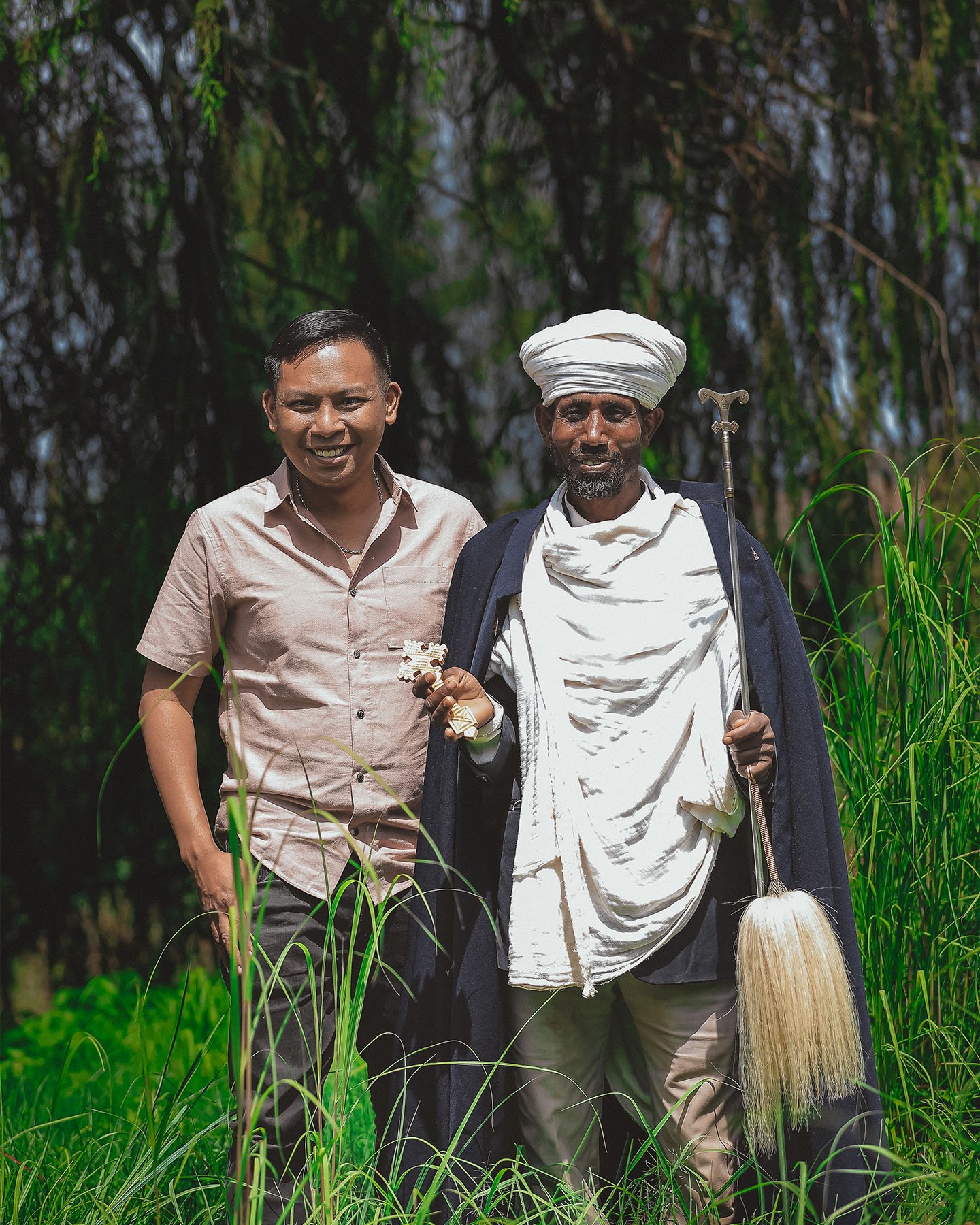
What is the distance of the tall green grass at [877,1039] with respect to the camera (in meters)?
2.01

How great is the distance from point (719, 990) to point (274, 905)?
31.1 inches

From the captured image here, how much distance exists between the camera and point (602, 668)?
225 cm

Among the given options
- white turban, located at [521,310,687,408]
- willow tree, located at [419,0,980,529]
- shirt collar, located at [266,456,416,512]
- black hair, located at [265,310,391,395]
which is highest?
willow tree, located at [419,0,980,529]

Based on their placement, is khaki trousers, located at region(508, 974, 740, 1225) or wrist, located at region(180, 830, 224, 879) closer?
khaki trousers, located at region(508, 974, 740, 1225)

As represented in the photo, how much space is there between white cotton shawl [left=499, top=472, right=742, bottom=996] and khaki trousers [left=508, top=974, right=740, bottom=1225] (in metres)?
0.12

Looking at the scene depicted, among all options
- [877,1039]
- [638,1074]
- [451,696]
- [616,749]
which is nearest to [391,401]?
[451,696]

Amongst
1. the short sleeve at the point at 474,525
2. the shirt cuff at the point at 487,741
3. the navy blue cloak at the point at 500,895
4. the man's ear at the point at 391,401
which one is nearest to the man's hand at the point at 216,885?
the navy blue cloak at the point at 500,895

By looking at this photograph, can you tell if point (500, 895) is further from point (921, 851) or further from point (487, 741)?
point (921, 851)

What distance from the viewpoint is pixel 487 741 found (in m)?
2.25

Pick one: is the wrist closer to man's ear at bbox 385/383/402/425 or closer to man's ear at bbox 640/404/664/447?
man's ear at bbox 385/383/402/425

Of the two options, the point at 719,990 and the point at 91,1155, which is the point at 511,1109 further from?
the point at 91,1155

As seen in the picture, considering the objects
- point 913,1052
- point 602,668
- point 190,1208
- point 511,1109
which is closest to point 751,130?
point 602,668

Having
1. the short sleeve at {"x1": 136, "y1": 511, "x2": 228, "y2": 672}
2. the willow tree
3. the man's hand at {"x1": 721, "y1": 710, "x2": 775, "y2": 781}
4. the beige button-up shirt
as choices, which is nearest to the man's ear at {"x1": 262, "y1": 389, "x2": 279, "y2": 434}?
the beige button-up shirt

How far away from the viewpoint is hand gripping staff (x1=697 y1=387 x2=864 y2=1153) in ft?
6.68
